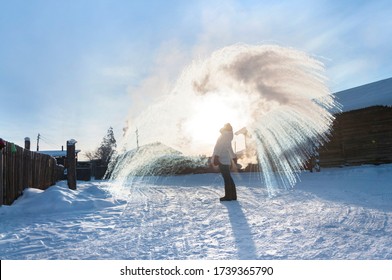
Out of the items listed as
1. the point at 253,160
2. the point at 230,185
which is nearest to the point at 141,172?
the point at 253,160

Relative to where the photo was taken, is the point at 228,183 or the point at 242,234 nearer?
the point at 242,234

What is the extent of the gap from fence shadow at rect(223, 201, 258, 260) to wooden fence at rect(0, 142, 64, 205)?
507 centimetres

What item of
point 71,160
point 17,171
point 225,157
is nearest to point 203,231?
point 225,157

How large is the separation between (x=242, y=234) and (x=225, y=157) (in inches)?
162

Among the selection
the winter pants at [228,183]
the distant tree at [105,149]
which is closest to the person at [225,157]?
the winter pants at [228,183]

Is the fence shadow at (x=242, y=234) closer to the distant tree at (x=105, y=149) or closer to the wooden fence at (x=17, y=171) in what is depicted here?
the wooden fence at (x=17, y=171)

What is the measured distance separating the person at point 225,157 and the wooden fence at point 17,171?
4776mm

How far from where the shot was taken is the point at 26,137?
23406 millimetres

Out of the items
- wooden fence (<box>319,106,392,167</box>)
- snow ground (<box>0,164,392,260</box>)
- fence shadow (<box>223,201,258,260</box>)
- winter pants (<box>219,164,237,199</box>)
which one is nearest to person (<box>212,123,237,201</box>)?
winter pants (<box>219,164,237,199</box>)

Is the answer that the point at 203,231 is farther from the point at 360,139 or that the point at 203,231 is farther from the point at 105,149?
the point at 105,149

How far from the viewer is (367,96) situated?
2053 cm

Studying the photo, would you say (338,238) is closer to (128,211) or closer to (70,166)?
(128,211)

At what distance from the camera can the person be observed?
851 centimetres

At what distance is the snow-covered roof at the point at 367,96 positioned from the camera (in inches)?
739
